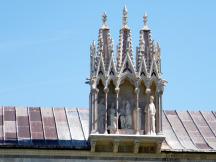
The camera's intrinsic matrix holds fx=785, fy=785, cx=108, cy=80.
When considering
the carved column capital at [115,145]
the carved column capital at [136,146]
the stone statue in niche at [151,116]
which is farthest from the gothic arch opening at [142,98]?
the carved column capital at [115,145]

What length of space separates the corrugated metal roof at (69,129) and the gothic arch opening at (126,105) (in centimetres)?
193

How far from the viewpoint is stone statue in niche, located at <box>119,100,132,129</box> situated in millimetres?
37562

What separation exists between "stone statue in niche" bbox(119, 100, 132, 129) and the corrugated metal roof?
193 cm

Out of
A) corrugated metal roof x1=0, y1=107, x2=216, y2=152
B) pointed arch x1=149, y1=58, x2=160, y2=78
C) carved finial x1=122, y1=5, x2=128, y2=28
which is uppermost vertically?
carved finial x1=122, y1=5, x2=128, y2=28

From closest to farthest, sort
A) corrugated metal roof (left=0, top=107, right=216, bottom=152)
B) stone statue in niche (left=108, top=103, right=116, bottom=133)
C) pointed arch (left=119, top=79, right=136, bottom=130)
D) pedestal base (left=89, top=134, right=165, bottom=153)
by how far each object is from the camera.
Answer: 1. pedestal base (left=89, top=134, right=165, bottom=153)
2. stone statue in niche (left=108, top=103, right=116, bottom=133)
3. corrugated metal roof (left=0, top=107, right=216, bottom=152)
4. pointed arch (left=119, top=79, right=136, bottom=130)

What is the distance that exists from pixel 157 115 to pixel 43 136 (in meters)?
5.57

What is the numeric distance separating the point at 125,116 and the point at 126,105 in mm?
550

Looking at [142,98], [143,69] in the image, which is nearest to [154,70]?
[143,69]

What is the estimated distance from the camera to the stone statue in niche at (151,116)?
122 feet

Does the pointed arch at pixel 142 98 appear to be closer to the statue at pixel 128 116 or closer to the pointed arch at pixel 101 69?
the statue at pixel 128 116

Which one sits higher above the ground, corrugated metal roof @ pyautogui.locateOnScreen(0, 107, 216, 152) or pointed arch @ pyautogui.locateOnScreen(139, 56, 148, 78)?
pointed arch @ pyautogui.locateOnScreen(139, 56, 148, 78)

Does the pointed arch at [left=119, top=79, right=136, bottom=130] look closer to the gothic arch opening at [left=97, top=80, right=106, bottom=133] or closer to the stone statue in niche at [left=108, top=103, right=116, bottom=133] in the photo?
the stone statue in niche at [left=108, top=103, right=116, bottom=133]

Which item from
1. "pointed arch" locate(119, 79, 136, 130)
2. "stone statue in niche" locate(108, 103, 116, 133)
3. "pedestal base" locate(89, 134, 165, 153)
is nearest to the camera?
"pedestal base" locate(89, 134, 165, 153)

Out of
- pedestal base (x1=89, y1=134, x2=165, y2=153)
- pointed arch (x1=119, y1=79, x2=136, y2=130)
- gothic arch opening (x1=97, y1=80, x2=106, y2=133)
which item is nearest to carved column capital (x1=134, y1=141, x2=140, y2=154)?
pedestal base (x1=89, y1=134, x2=165, y2=153)
